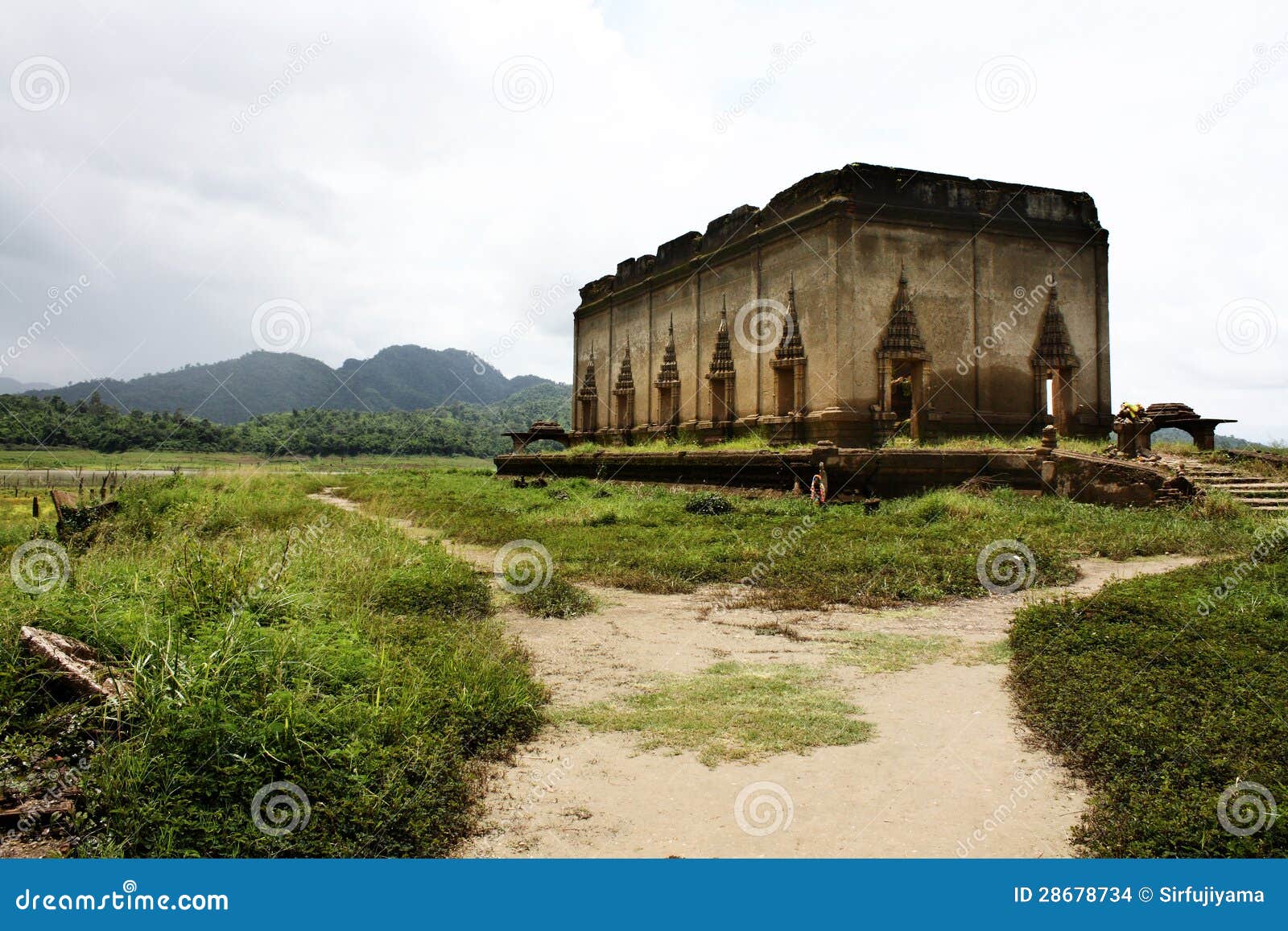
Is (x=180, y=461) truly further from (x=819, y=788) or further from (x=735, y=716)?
(x=819, y=788)

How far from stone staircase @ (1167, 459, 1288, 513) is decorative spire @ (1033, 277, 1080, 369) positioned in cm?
490

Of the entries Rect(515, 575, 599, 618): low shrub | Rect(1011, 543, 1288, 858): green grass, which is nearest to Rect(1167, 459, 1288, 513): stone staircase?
Rect(1011, 543, 1288, 858): green grass

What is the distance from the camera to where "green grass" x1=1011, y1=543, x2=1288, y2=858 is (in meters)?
2.96

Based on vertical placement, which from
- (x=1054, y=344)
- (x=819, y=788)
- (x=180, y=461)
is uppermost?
(x=1054, y=344)

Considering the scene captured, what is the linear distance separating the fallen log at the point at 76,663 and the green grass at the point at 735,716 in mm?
2215

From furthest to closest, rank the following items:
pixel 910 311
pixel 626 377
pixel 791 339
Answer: pixel 626 377, pixel 791 339, pixel 910 311

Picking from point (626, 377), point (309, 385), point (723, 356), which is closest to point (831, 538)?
point (723, 356)

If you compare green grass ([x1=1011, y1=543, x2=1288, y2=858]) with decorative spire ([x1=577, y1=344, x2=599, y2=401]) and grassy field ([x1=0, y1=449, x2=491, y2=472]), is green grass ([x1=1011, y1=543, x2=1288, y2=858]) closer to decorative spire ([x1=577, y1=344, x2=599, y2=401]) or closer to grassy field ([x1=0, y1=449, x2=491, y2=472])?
decorative spire ([x1=577, y1=344, x2=599, y2=401])

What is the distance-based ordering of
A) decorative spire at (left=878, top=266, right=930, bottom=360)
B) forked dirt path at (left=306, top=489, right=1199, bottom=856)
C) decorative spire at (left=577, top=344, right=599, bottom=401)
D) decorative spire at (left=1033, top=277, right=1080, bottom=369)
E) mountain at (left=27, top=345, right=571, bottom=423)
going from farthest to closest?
1. mountain at (left=27, top=345, right=571, bottom=423)
2. decorative spire at (left=577, top=344, right=599, bottom=401)
3. decorative spire at (left=1033, top=277, right=1080, bottom=369)
4. decorative spire at (left=878, top=266, right=930, bottom=360)
5. forked dirt path at (left=306, top=489, right=1199, bottom=856)

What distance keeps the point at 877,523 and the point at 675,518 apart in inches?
138

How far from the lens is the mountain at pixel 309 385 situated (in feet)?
488

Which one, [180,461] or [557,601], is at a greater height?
[180,461]

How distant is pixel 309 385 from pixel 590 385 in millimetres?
155222

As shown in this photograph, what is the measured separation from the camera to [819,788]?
348cm
